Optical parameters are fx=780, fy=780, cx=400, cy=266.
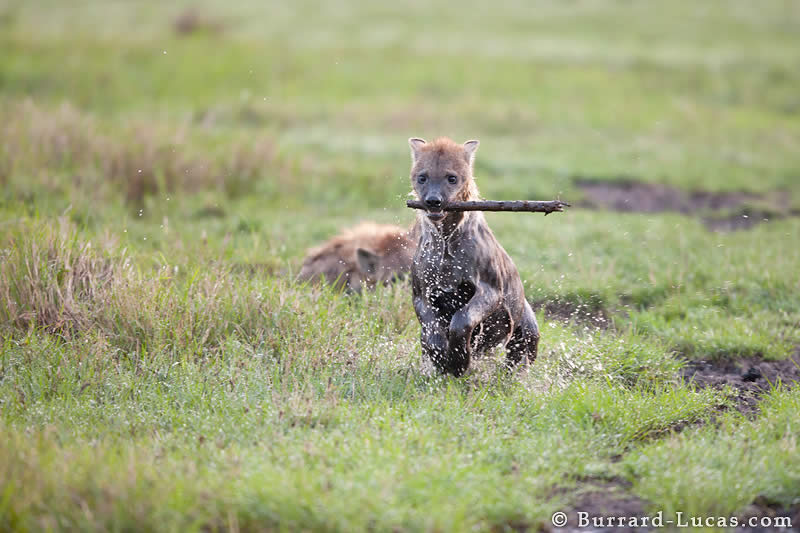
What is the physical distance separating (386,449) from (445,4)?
28740 millimetres

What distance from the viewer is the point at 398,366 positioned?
5277 millimetres

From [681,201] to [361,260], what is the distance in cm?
596

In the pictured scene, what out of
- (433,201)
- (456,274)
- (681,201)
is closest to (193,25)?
(681,201)

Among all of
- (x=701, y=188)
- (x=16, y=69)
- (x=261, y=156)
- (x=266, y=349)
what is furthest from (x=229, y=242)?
(x=16, y=69)

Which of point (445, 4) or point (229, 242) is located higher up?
point (445, 4)

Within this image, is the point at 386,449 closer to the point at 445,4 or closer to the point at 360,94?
the point at 360,94

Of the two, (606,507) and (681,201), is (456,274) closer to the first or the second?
(606,507)

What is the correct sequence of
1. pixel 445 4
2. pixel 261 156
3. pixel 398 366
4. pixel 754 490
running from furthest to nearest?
pixel 445 4 < pixel 261 156 < pixel 398 366 < pixel 754 490

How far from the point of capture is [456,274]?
5.05 meters

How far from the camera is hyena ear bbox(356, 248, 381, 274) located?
21.9 feet

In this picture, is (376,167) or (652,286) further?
(376,167)

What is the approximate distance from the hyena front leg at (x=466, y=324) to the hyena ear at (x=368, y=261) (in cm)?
179

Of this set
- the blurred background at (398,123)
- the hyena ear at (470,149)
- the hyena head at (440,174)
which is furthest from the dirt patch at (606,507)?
the blurred background at (398,123)

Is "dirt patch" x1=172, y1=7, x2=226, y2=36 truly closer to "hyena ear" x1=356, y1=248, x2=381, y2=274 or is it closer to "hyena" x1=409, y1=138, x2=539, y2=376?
"hyena ear" x1=356, y1=248, x2=381, y2=274
